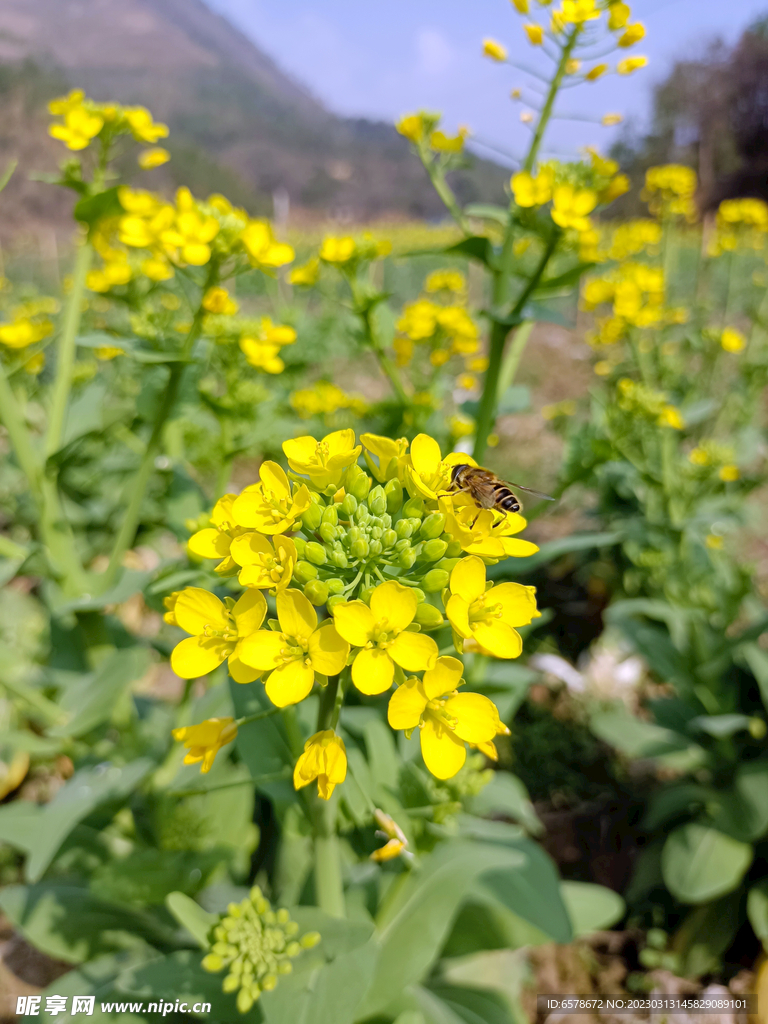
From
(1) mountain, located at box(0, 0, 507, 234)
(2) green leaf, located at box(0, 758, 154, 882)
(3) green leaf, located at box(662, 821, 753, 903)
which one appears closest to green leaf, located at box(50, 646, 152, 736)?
(2) green leaf, located at box(0, 758, 154, 882)

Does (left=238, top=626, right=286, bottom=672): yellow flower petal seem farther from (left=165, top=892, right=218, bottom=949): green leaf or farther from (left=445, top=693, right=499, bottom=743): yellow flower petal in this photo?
(left=165, top=892, right=218, bottom=949): green leaf

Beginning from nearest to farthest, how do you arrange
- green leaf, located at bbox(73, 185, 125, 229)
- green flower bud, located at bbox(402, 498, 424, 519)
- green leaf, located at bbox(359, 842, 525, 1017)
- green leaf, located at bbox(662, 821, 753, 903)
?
1. green flower bud, located at bbox(402, 498, 424, 519)
2. green leaf, located at bbox(359, 842, 525, 1017)
3. green leaf, located at bbox(73, 185, 125, 229)
4. green leaf, located at bbox(662, 821, 753, 903)

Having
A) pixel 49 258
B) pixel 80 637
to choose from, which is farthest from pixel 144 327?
pixel 49 258

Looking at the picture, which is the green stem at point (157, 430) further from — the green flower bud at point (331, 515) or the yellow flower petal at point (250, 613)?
the yellow flower petal at point (250, 613)

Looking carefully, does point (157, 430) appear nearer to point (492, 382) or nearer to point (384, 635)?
point (492, 382)

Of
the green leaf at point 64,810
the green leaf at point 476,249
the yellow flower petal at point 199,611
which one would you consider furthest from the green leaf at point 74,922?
the green leaf at point 476,249

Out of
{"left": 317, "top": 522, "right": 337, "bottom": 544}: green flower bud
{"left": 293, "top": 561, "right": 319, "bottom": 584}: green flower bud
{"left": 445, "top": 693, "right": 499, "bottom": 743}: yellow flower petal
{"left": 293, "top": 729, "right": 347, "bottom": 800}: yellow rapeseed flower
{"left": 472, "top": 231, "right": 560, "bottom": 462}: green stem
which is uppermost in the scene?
{"left": 472, "top": 231, "right": 560, "bottom": 462}: green stem
